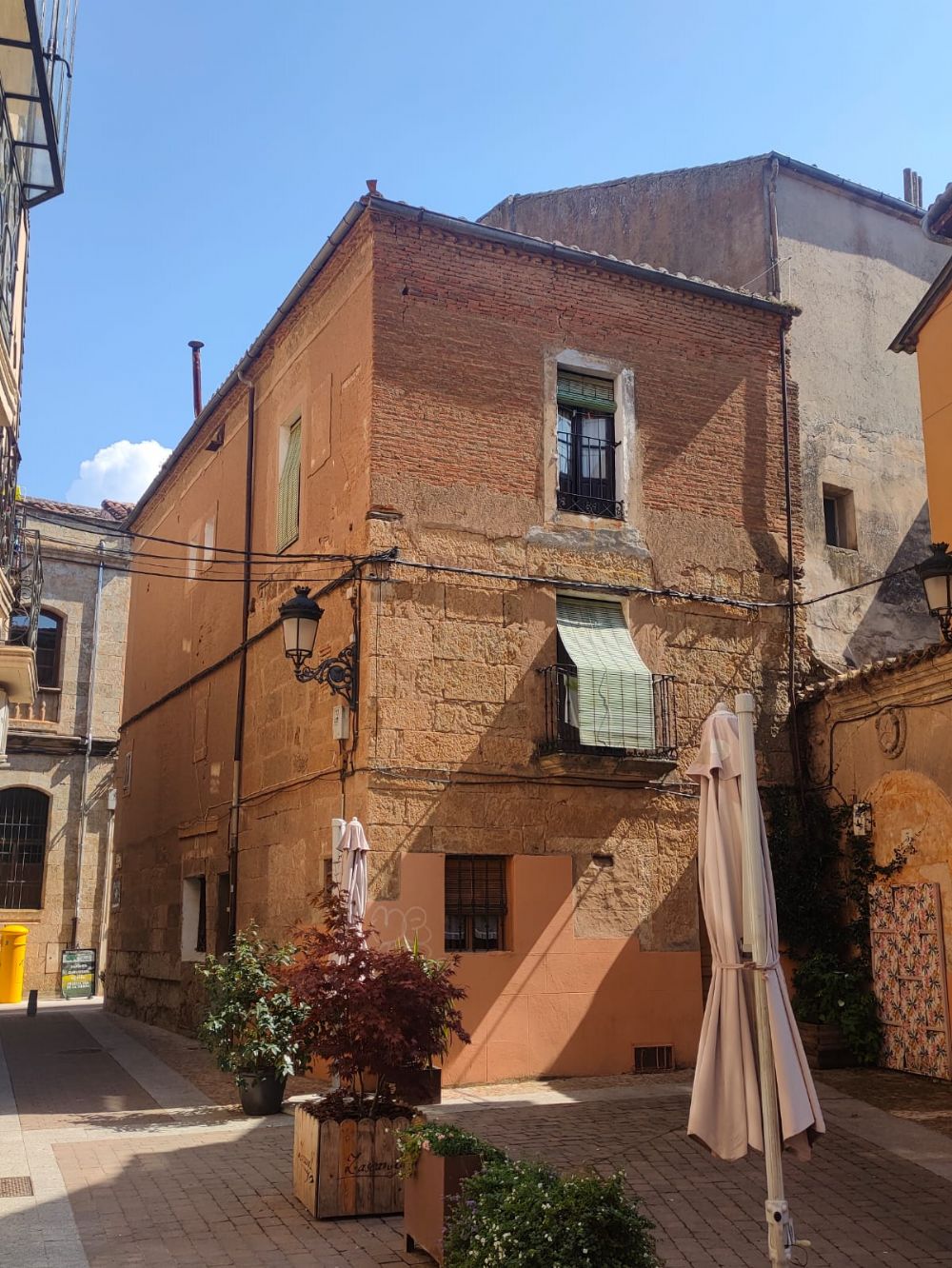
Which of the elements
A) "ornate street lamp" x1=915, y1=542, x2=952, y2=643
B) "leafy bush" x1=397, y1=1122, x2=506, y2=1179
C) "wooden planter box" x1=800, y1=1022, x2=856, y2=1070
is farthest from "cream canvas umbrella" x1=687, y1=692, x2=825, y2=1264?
"wooden planter box" x1=800, y1=1022, x2=856, y2=1070

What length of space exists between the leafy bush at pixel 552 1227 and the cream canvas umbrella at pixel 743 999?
589mm

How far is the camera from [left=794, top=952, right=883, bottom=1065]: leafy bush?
12289 mm

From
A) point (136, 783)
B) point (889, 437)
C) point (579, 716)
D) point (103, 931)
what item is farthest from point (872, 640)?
point (103, 931)

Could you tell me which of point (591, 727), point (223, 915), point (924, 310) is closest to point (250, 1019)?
point (591, 727)

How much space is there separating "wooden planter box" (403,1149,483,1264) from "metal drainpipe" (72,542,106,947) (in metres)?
22.0

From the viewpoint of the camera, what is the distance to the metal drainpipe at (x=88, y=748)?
26.3 metres

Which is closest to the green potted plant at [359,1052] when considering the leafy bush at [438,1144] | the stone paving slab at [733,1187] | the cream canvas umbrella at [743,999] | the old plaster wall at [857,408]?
the leafy bush at [438,1144]

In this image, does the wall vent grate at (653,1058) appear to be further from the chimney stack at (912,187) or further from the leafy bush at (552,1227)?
the chimney stack at (912,187)

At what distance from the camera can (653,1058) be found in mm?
12812

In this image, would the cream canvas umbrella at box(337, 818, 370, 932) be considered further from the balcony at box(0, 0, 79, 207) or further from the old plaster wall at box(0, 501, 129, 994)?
the old plaster wall at box(0, 501, 129, 994)

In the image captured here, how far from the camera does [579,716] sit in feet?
41.7

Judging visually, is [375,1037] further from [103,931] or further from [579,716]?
[103,931]

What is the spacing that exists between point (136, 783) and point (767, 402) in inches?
519

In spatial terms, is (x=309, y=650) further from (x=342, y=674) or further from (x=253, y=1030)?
(x=253, y=1030)
